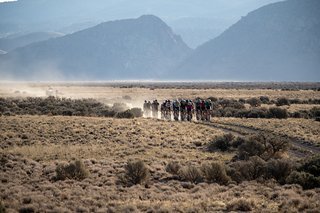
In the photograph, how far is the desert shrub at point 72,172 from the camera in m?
19.5

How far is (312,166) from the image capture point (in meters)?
17.8

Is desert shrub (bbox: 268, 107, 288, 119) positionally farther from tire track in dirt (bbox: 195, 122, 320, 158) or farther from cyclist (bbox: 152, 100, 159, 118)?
cyclist (bbox: 152, 100, 159, 118)

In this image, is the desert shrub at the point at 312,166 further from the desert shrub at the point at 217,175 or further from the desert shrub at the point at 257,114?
the desert shrub at the point at 257,114

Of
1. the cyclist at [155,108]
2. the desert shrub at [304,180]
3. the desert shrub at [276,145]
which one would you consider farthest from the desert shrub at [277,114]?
the desert shrub at [304,180]

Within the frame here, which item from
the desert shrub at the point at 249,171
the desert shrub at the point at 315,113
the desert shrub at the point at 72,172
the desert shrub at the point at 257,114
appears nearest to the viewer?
the desert shrub at the point at 249,171

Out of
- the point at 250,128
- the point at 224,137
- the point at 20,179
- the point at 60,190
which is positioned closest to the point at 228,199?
the point at 60,190

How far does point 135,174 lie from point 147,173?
0.59 metres

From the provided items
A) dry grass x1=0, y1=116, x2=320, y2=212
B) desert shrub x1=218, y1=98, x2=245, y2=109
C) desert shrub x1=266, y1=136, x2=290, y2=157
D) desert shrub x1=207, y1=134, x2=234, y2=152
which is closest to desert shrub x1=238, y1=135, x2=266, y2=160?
desert shrub x1=266, y1=136, x2=290, y2=157

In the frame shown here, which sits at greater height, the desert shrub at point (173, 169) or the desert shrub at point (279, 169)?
the desert shrub at point (279, 169)

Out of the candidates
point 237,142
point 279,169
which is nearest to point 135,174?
point 279,169

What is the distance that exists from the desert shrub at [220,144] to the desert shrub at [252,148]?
2902 mm

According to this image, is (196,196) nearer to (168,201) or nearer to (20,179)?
(168,201)

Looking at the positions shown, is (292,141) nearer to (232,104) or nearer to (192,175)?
A: (192,175)

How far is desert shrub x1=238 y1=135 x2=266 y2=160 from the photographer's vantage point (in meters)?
23.4
